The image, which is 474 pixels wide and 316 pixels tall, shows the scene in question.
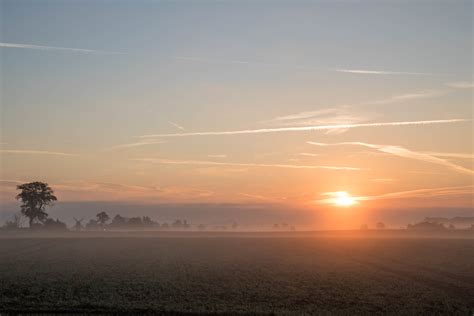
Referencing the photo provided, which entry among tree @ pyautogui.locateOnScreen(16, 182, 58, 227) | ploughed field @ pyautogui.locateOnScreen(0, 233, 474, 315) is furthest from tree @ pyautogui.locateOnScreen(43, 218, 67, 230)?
ploughed field @ pyautogui.locateOnScreen(0, 233, 474, 315)

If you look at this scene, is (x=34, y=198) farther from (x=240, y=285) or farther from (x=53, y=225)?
(x=240, y=285)

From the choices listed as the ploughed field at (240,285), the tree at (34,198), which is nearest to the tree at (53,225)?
the tree at (34,198)

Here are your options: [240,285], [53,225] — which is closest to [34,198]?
[53,225]

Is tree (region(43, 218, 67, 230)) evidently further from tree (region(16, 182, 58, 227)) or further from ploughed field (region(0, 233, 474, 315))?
ploughed field (region(0, 233, 474, 315))

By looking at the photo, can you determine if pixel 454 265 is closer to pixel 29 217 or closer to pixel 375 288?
pixel 375 288

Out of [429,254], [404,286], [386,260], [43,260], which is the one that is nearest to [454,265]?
[386,260]

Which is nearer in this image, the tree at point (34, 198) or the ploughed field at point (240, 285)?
the ploughed field at point (240, 285)

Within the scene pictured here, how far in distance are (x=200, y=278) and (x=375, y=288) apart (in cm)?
1832

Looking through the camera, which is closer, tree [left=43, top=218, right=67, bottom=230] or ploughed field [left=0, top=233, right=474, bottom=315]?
ploughed field [left=0, top=233, right=474, bottom=315]

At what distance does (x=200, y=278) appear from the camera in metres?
51.2

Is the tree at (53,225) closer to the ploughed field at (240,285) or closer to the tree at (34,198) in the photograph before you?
the tree at (34,198)

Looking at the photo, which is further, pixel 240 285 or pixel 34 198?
pixel 34 198

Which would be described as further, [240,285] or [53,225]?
[53,225]

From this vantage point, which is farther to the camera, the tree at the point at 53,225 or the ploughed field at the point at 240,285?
the tree at the point at 53,225
